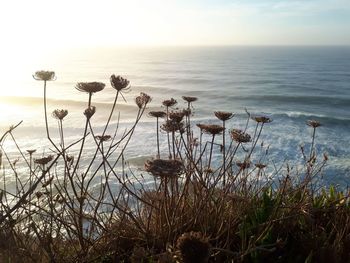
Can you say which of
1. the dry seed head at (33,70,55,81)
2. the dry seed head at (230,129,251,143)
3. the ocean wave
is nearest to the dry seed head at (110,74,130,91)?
the dry seed head at (33,70,55,81)

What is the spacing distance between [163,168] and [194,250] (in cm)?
63

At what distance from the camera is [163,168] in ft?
6.26

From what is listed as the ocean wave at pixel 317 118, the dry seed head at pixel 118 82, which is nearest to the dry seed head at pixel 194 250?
the dry seed head at pixel 118 82

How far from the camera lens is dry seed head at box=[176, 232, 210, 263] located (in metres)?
1.31

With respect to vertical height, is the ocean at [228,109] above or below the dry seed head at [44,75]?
below

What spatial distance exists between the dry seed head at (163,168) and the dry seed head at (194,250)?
0.50 meters

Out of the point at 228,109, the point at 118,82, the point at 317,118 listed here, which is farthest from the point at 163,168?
the point at 228,109

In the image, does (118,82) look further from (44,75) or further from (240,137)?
(240,137)

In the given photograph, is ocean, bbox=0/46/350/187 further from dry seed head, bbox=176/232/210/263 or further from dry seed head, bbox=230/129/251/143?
dry seed head, bbox=176/232/210/263

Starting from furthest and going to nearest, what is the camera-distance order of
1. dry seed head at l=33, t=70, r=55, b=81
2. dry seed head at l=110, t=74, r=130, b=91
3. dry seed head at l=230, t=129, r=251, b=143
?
dry seed head at l=230, t=129, r=251, b=143 → dry seed head at l=33, t=70, r=55, b=81 → dry seed head at l=110, t=74, r=130, b=91

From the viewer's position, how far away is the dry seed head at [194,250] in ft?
4.29

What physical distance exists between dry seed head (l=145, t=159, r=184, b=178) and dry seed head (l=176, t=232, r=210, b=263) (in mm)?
501

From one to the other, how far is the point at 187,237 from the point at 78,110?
25951 millimetres

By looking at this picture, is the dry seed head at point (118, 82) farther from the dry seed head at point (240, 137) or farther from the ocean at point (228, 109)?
the ocean at point (228, 109)
